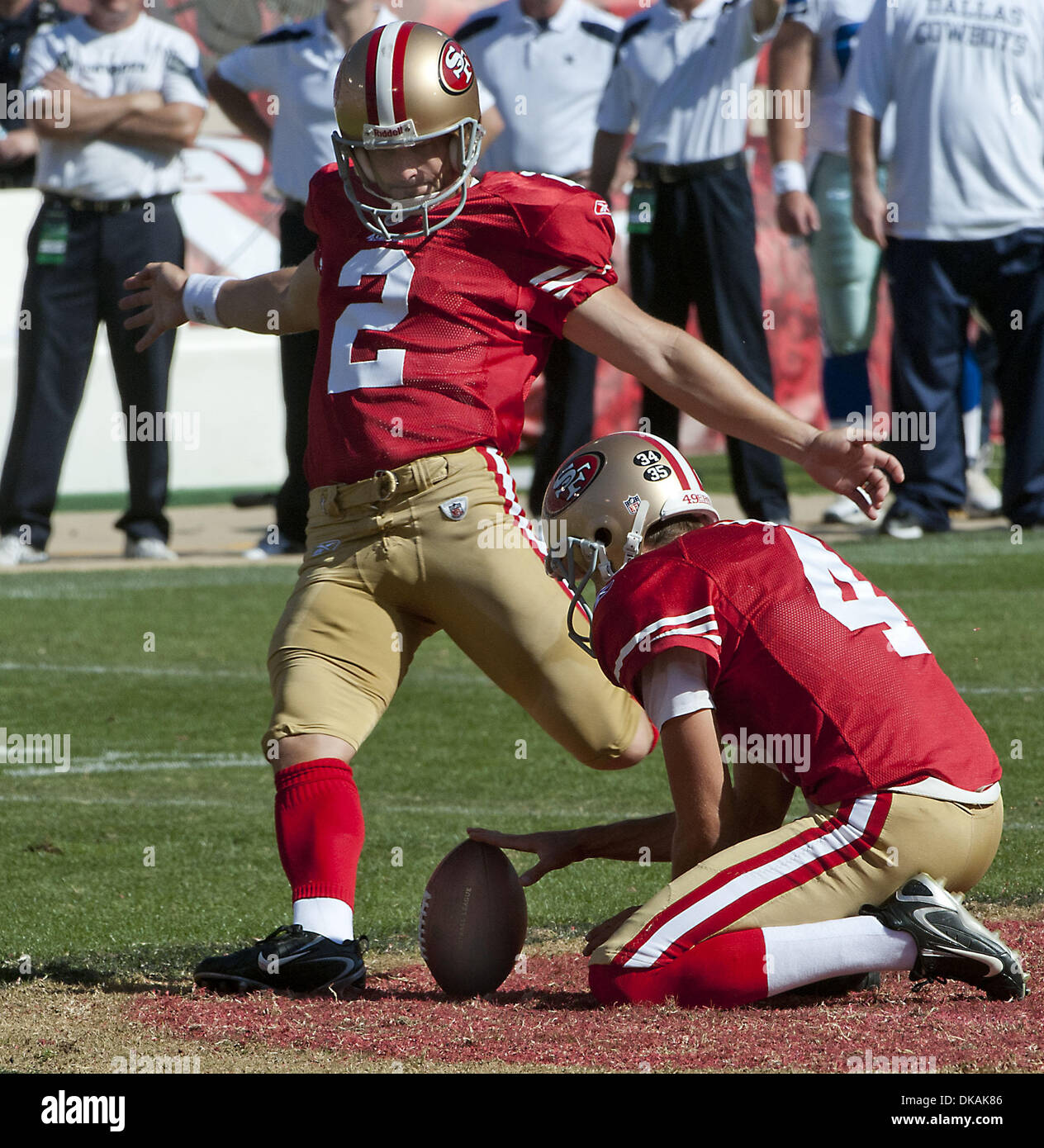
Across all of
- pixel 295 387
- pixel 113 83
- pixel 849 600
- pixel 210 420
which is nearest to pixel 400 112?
pixel 849 600

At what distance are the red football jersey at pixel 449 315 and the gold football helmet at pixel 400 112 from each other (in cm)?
6

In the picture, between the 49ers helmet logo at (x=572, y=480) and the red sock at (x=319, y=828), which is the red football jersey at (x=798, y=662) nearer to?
the 49ers helmet logo at (x=572, y=480)

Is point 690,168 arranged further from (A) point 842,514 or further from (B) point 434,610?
(B) point 434,610

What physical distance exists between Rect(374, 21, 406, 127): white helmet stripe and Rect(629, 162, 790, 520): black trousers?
5.56 metres

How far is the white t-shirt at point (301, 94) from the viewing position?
995 cm

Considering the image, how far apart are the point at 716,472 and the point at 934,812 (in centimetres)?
1124

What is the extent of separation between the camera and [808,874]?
11.6 feet

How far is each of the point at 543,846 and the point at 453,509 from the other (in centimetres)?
74

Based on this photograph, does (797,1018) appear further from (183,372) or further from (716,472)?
(183,372)

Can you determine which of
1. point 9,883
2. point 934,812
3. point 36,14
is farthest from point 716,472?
point 934,812

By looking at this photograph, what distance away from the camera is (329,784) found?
386 centimetres

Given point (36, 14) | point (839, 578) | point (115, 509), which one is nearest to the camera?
point (839, 578)
